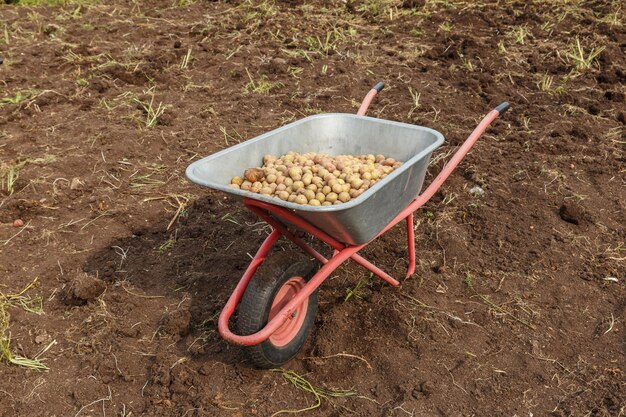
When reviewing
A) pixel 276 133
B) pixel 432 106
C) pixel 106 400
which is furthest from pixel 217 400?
pixel 432 106

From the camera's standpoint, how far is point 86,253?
3428 millimetres

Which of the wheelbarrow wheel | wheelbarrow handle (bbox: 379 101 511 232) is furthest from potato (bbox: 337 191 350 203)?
the wheelbarrow wheel

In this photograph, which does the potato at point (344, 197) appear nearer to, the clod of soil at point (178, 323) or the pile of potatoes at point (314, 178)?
the pile of potatoes at point (314, 178)

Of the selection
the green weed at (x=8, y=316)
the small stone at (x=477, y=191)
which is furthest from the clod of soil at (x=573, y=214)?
the green weed at (x=8, y=316)

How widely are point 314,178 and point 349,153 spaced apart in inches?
22.4

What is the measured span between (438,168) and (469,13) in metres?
3.00

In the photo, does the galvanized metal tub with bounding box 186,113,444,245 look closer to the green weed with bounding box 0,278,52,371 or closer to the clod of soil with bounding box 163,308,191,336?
the clod of soil with bounding box 163,308,191,336

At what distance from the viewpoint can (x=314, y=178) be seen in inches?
101

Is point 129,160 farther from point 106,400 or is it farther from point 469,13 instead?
point 469,13

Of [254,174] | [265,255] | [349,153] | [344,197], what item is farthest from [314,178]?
[349,153]

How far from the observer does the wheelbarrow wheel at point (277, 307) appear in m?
2.49

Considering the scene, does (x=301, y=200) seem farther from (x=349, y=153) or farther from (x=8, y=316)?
(x=8, y=316)

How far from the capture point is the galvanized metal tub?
2.22 m

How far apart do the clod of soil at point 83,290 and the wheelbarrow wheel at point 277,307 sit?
1002mm
